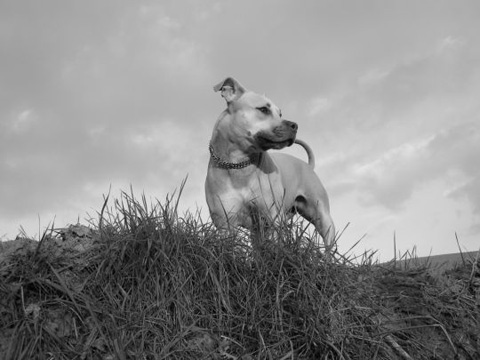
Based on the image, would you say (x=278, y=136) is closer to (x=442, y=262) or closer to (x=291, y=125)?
(x=291, y=125)

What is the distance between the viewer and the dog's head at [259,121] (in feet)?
20.9

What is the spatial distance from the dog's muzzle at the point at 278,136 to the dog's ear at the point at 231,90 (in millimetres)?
718

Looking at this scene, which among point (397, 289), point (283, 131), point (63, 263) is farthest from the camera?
point (283, 131)

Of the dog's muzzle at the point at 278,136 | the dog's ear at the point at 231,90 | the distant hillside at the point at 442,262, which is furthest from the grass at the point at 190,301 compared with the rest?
the dog's ear at the point at 231,90

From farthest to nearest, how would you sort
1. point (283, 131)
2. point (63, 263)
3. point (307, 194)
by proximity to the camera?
point (307, 194) < point (283, 131) < point (63, 263)

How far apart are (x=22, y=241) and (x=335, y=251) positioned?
2.51 m

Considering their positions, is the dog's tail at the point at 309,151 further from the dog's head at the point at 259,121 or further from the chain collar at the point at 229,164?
the chain collar at the point at 229,164

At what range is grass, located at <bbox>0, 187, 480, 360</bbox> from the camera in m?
3.76

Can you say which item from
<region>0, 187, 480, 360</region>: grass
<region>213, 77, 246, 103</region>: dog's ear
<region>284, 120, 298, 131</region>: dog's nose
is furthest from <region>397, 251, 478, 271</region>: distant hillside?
<region>213, 77, 246, 103</region>: dog's ear

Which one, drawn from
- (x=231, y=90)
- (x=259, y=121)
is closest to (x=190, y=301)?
(x=259, y=121)

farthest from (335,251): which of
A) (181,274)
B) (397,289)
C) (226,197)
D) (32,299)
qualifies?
(32,299)

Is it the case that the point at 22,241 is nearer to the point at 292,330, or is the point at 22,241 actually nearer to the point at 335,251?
A: the point at 292,330

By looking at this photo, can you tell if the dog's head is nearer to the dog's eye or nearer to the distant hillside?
the dog's eye

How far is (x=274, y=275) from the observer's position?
426 centimetres
